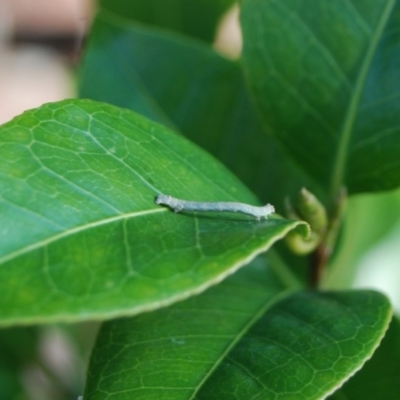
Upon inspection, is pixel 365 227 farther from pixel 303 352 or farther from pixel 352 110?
pixel 303 352

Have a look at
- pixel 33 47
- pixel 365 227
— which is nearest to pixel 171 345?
pixel 365 227

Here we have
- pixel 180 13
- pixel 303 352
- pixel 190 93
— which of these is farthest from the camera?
pixel 180 13

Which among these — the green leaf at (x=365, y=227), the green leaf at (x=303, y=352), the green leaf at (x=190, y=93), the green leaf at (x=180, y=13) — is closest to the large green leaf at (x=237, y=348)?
the green leaf at (x=303, y=352)

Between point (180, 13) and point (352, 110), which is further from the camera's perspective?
point (180, 13)

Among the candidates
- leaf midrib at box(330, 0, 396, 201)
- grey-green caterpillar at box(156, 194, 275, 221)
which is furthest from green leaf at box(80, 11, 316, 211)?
grey-green caterpillar at box(156, 194, 275, 221)

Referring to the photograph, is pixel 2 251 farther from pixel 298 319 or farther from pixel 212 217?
pixel 298 319

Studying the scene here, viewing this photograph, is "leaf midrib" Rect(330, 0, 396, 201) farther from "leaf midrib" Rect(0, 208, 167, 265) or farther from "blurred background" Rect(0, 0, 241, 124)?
"blurred background" Rect(0, 0, 241, 124)

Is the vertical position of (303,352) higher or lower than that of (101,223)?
lower
